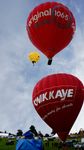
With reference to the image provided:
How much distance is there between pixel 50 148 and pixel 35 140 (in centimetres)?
3836

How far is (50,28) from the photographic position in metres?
29.8

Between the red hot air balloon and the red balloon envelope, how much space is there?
2454 millimetres

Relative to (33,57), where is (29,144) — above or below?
below

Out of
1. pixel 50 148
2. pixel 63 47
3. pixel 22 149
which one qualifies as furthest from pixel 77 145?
pixel 22 149

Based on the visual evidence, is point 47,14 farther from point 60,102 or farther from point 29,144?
point 29,144

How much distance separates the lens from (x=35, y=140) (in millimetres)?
9594

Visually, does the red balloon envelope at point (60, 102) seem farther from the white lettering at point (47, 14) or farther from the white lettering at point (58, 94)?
the white lettering at point (47, 14)

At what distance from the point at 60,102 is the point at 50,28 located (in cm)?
551

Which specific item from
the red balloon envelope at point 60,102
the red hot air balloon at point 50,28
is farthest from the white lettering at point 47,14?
the red balloon envelope at point 60,102

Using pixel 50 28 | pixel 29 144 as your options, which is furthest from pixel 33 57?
pixel 29 144

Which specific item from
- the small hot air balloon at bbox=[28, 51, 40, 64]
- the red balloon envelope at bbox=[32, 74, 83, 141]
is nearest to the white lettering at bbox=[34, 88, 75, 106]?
the red balloon envelope at bbox=[32, 74, 83, 141]

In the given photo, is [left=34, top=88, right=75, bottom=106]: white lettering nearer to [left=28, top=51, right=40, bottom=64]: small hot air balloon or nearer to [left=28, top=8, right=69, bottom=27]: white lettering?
[left=28, top=8, right=69, bottom=27]: white lettering

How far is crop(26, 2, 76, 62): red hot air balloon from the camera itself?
29.6m

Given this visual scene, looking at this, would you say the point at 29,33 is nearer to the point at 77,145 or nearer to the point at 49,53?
the point at 49,53
